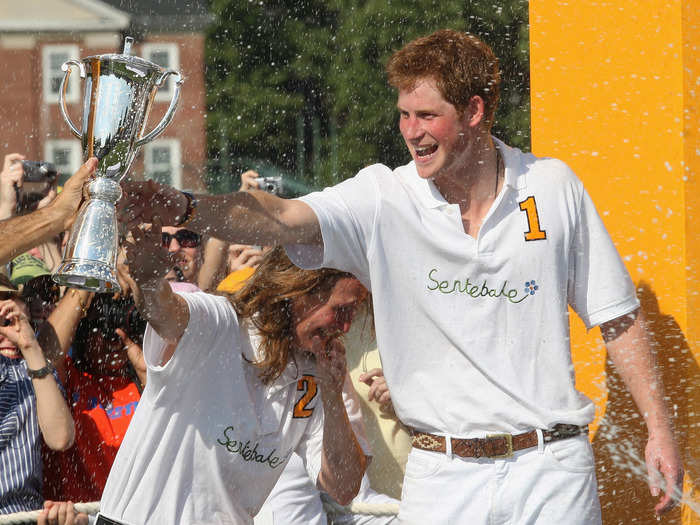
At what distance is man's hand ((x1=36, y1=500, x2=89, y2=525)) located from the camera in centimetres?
386

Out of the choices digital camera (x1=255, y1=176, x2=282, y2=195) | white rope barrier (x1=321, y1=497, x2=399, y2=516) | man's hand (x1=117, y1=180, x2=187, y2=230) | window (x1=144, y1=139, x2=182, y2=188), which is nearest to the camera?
man's hand (x1=117, y1=180, x2=187, y2=230)

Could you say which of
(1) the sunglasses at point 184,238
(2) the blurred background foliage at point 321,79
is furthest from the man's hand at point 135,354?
(2) the blurred background foliage at point 321,79

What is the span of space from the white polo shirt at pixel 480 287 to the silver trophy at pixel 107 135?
556 mm

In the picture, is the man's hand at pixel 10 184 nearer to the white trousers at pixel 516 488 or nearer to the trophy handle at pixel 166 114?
the trophy handle at pixel 166 114

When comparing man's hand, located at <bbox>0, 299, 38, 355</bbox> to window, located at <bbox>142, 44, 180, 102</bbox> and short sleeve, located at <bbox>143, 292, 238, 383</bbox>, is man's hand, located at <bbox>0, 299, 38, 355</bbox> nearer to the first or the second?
short sleeve, located at <bbox>143, 292, 238, 383</bbox>

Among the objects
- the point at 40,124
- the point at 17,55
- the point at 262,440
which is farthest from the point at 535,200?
the point at 17,55

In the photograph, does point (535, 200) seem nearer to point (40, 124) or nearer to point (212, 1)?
point (212, 1)

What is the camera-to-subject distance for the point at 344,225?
3.10 m

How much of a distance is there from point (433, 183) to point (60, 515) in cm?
189

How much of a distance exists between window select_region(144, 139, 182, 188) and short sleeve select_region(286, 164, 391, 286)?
2066cm

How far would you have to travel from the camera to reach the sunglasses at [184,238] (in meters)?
4.78

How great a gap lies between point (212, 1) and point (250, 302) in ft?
76.7

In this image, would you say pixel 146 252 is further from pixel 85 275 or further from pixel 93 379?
pixel 93 379

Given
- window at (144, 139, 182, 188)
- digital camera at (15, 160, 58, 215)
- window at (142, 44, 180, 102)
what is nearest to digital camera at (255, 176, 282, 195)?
digital camera at (15, 160, 58, 215)
